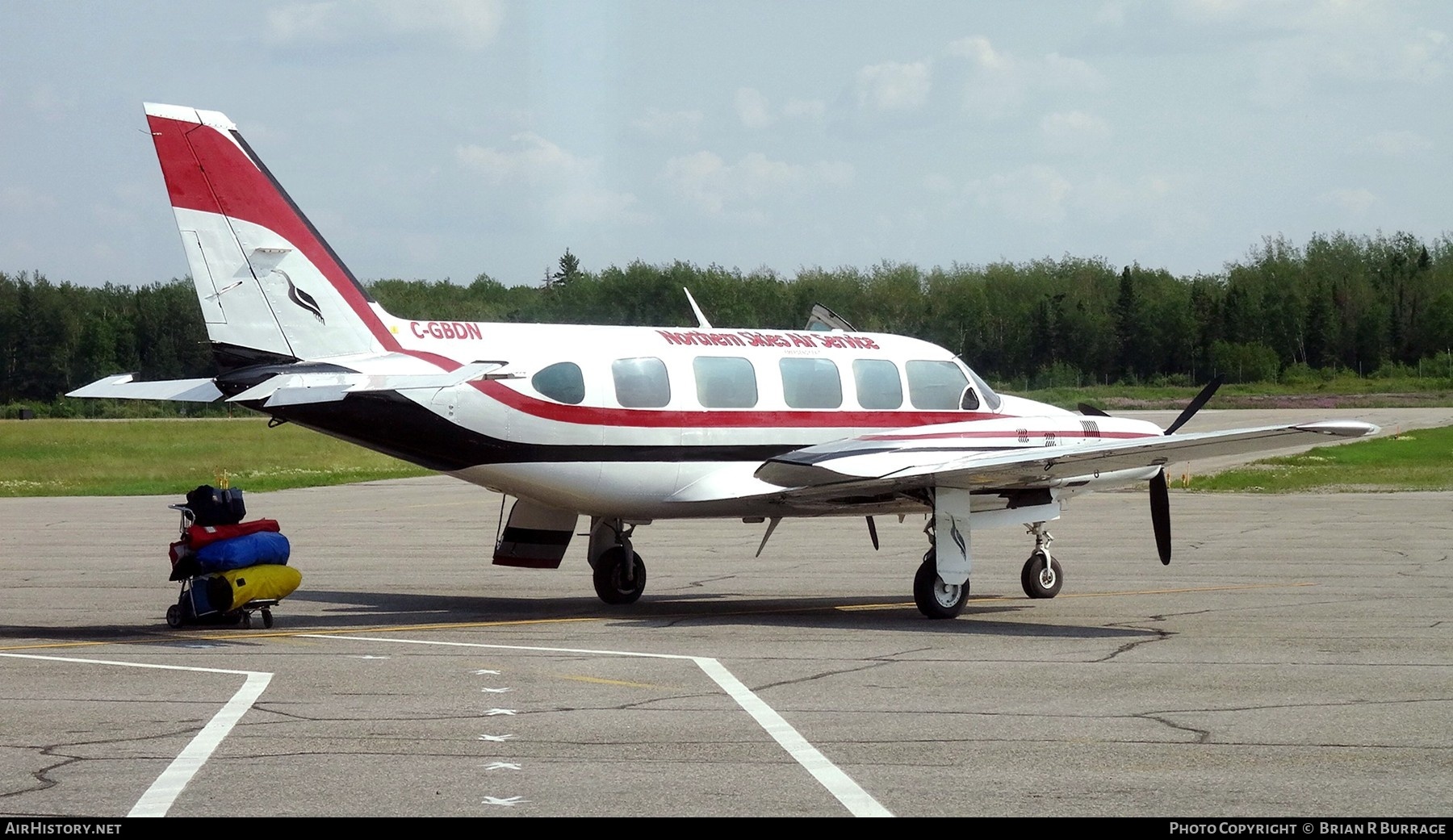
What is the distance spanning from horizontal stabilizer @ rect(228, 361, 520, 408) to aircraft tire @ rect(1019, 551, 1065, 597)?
6442 millimetres

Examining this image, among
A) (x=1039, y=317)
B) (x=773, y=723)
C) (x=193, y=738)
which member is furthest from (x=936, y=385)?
(x=1039, y=317)

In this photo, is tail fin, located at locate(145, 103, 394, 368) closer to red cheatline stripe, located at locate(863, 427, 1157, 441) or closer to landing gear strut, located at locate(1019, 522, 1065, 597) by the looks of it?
red cheatline stripe, located at locate(863, 427, 1157, 441)

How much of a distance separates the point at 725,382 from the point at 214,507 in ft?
17.3

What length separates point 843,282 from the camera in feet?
306

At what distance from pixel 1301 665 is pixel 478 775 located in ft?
23.2

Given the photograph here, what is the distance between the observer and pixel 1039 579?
17.2 meters

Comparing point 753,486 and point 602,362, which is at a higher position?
point 602,362

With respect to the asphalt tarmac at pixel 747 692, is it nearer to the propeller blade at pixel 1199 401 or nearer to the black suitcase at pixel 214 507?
the black suitcase at pixel 214 507

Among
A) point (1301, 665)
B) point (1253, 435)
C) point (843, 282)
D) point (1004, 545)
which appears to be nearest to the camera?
point (1301, 665)

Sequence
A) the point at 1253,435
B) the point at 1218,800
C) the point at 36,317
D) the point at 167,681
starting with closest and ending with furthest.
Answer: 1. the point at 1218,800
2. the point at 167,681
3. the point at 1253,435
4. the point at 36,317

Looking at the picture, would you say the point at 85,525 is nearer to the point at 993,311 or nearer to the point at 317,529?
the point at 317,529

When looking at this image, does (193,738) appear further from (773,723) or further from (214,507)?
(214,507)

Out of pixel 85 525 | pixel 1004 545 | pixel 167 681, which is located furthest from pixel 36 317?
pixel 167 681

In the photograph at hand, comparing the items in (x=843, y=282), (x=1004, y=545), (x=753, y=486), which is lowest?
(x=1004, y=545)
